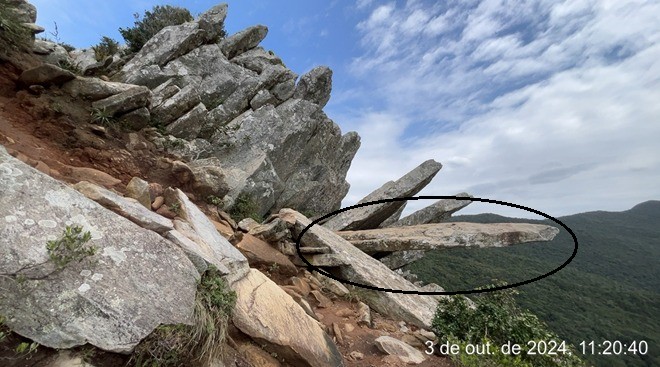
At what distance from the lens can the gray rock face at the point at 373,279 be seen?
11039 millimetres

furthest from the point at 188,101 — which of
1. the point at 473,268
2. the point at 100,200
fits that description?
the point at 473,268

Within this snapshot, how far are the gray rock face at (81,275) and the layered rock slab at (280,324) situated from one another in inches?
46.2

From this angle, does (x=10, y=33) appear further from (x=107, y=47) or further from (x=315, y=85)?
(x=315, y=85)

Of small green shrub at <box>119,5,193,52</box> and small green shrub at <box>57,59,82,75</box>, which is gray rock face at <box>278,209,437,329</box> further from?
small green shrub at <box>119,5,193,52</box>

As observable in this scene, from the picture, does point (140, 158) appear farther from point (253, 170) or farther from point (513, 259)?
point (513, 259)

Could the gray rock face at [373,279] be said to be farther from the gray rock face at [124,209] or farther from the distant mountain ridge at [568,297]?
the distant mountain ridge at [568,297]

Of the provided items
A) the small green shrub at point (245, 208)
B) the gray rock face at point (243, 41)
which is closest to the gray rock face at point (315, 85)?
the gray rock face at point (243, 41)

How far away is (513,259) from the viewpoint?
350ft

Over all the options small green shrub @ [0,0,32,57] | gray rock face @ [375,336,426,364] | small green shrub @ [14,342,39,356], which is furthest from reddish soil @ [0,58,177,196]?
gray rock face @ [375,336,426,364]

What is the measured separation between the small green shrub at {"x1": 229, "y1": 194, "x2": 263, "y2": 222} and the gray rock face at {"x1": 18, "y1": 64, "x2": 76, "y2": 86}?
7.18m

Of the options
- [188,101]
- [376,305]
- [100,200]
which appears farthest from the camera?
[188,101]

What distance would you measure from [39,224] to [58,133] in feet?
22.2

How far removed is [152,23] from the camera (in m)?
24.6

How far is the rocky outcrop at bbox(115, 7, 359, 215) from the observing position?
651 inches
